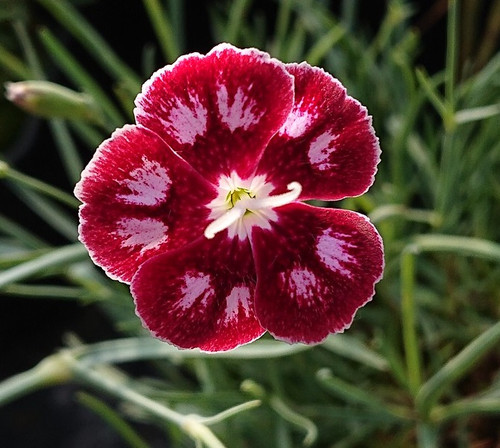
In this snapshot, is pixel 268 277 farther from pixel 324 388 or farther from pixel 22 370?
pixel 22 370

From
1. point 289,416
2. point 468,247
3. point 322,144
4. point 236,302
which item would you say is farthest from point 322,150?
point 289,416

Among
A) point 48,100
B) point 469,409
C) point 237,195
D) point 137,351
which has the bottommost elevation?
point 469,409

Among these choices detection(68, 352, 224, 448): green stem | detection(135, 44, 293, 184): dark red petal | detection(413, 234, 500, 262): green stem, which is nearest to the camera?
detection(135, 44, 293, 184): dark red petal

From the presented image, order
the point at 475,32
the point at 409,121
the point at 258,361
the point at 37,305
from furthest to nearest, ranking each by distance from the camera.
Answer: the point at 37,305
the point at 475,32
the point at 258,361
the point at 409,121

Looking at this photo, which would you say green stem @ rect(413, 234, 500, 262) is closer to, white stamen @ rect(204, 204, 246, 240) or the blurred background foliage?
the blurred background foliage

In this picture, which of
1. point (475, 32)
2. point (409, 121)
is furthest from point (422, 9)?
point (409, 121)

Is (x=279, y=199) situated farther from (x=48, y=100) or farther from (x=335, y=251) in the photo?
(x=48, y=100)

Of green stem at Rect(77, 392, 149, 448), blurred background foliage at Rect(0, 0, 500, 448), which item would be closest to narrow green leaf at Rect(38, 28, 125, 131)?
blurred background foliage at Rect(0, 0, 500, 448)
